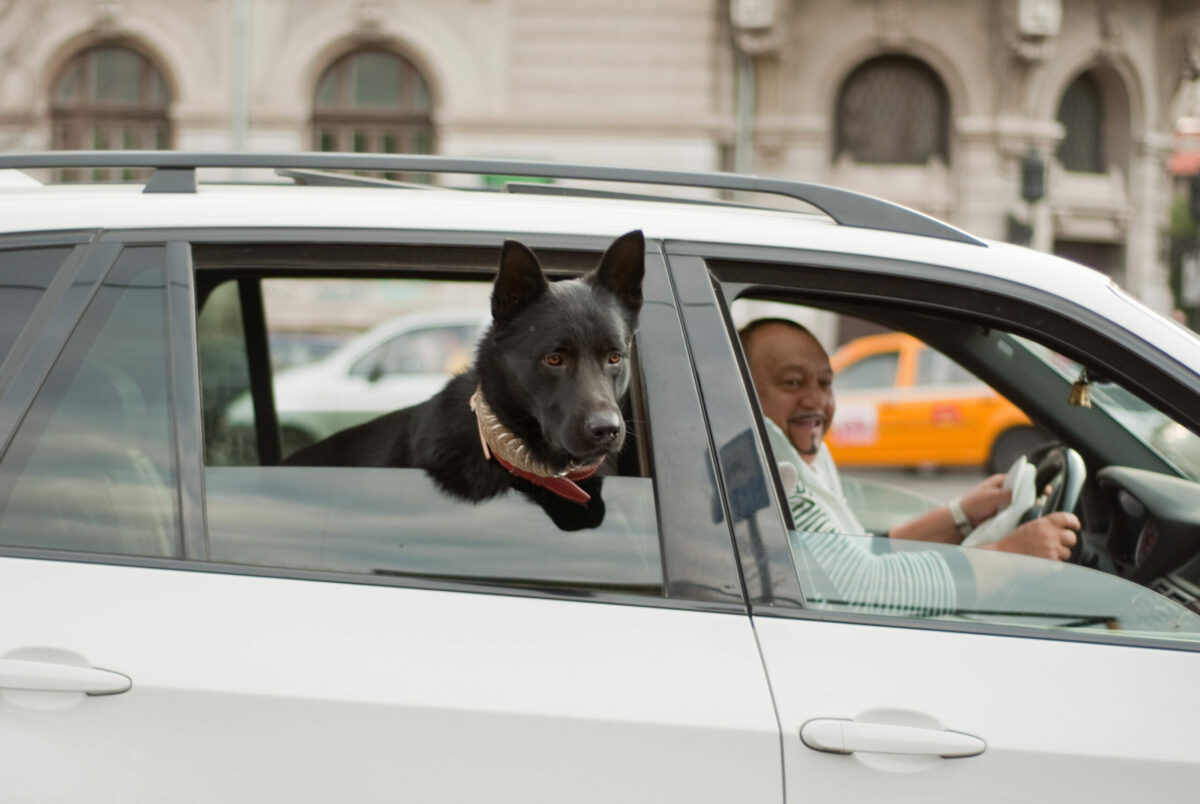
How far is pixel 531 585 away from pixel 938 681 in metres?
0.63

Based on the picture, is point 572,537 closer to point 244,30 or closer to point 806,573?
point 806,573

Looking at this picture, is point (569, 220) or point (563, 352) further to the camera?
point (563, 352)

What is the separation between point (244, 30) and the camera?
69.9 ft

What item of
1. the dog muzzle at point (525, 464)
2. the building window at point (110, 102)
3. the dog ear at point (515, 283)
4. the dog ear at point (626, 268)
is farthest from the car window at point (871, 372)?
the building window at point (110, 102)

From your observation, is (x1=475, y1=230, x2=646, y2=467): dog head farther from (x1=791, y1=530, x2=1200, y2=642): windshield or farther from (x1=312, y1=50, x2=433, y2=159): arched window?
(x1=312, y1=50, x2=433, y2=159): arched window

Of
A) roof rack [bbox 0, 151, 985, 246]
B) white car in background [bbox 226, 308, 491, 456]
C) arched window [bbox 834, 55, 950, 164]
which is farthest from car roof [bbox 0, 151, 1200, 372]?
arched window [bbox 834, 55, 950, 164]

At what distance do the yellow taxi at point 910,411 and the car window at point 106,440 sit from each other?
1109 cm

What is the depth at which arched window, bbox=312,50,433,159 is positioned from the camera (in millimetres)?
22297

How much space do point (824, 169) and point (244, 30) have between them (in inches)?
436

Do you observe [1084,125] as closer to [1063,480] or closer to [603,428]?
[1063,480]

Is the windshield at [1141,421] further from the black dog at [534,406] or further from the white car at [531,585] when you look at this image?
the black dog at [534,406]

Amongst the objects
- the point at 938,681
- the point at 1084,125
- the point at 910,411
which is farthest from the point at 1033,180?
the point at 938,681

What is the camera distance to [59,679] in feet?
5.53

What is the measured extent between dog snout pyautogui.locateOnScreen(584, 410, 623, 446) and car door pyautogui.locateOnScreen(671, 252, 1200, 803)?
→ 11.8 inches
